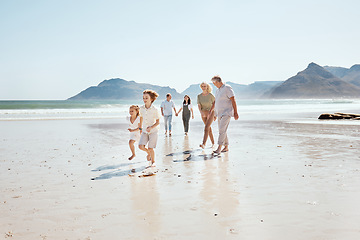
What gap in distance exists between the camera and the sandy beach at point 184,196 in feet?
11.2

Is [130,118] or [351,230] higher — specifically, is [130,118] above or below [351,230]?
above

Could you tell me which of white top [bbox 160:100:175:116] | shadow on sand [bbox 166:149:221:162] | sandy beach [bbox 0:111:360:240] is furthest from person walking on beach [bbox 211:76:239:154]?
white top [bbox 160:100:175:116]

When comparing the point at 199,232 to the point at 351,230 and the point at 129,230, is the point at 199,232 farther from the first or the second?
the point at 351,230

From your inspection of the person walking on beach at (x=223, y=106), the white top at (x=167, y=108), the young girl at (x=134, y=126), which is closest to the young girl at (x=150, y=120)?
the young girl at (x=134, y=126)

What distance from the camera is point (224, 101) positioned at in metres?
8.80

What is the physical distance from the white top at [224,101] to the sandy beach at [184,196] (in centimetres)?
123

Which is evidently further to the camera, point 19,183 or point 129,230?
point 19,183

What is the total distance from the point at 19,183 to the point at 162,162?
10.3ft

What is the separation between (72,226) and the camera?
3.54 meters

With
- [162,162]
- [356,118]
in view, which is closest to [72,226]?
[162,162]

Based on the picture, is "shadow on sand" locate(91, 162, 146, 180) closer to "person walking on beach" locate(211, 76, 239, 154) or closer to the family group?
the family group

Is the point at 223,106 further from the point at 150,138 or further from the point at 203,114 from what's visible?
the point at 150,138

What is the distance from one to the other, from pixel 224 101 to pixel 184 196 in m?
4.62

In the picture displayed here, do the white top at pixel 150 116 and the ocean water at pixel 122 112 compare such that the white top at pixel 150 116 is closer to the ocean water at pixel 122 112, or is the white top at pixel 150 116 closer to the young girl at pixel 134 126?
the young girl at pixel 134 126
